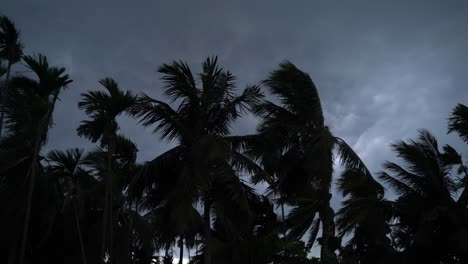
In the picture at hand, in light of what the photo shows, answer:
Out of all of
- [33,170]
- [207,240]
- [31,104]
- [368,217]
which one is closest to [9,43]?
[31,104]

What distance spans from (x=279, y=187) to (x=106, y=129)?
6616mm

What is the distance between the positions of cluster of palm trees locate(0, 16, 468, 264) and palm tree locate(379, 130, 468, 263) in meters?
0.05

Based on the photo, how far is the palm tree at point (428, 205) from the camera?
1678 centimetres

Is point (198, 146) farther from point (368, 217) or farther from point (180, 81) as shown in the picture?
point (368, 217)

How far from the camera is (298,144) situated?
632 inches

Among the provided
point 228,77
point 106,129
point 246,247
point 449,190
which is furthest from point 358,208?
point 106,129

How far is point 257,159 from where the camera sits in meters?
14.2

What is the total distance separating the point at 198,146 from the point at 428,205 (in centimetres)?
1109

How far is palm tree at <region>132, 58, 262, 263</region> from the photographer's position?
12039 mm

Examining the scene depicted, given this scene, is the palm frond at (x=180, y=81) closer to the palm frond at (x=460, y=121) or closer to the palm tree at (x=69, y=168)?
the palm tree at (x=69, y=168)

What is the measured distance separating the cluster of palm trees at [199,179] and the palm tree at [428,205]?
47mm

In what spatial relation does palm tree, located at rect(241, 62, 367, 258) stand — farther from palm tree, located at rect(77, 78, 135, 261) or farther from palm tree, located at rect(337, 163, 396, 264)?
palm tree, located at rect(77, 78, 135, 261)

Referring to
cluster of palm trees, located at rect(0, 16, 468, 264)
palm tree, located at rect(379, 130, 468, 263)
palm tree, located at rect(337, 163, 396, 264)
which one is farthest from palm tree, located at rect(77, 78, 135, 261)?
palm tree, located at rect(379, 130, 468, 263)

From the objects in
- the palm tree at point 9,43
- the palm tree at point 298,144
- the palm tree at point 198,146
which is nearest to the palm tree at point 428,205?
the palm tree at point 298,144
